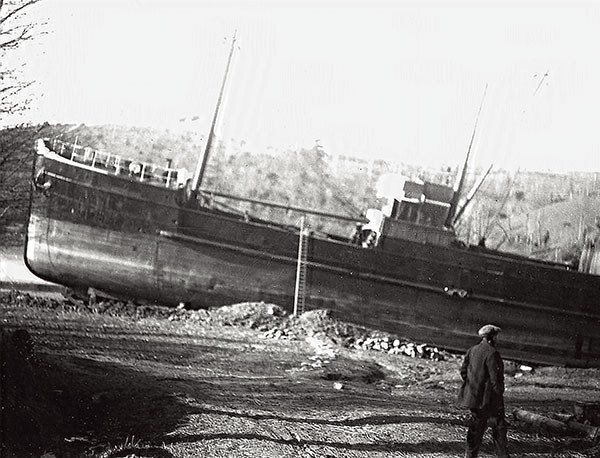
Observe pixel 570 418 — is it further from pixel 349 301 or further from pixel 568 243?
pixel 568 243

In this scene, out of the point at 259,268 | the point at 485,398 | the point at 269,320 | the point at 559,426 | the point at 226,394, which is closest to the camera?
the point at 485,398

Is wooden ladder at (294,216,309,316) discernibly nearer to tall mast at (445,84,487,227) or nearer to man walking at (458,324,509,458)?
tall mast at (445,84,487,227)

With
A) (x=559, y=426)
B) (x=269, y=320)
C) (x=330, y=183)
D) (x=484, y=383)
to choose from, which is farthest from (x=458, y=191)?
(x=330, y=183)

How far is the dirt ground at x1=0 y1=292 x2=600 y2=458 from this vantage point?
219 inches

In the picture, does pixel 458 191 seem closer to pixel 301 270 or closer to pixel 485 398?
pixel 301 270

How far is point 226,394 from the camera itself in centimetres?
767

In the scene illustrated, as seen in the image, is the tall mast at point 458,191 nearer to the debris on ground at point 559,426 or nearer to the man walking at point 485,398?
the debris on ground at point 559,426

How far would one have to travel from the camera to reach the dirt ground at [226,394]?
18.2 feet

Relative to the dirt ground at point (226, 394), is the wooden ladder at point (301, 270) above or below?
above

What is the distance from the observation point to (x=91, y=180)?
16344mm

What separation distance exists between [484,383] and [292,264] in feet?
36.5

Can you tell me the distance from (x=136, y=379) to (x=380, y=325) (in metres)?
9.10

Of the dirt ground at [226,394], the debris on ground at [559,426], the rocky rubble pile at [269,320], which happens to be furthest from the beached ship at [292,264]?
the debris on ground at [559,426]

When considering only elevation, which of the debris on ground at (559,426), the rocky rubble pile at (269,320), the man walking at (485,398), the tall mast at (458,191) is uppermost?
the tall mast at (458,191)
